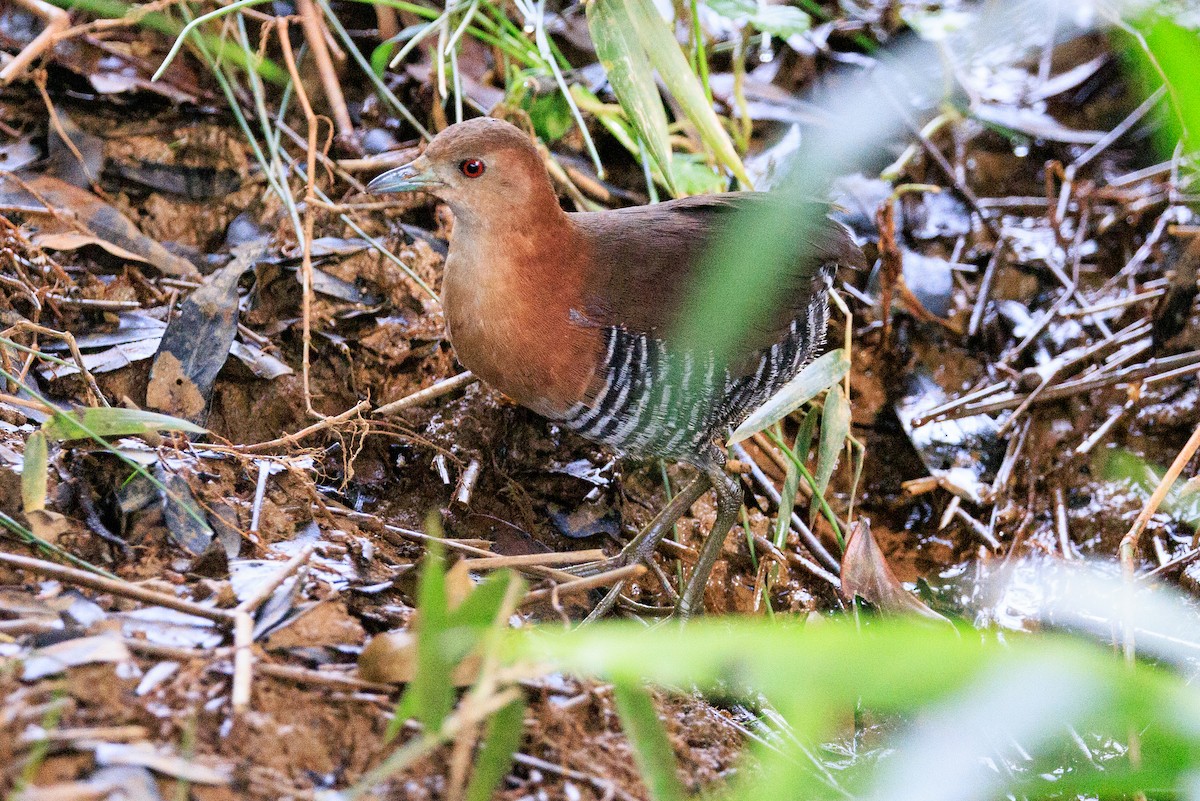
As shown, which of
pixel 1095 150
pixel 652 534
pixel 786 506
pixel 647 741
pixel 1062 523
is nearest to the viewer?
pixel 647 741

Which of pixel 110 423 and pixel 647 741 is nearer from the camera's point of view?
pixel 647 741

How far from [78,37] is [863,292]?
3250mm

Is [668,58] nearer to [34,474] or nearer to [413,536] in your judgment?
[413,536]

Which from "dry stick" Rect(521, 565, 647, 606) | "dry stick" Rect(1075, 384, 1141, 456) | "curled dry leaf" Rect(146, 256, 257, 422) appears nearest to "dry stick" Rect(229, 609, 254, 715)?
"dry stick" Rect(521, 565, 647, 606)

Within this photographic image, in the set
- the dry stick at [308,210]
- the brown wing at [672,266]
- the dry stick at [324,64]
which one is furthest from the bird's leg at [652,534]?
the dry stick at [324,64]

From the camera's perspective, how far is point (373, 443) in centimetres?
345

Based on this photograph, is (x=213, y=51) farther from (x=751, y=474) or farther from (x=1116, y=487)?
(x=1116, y=487)

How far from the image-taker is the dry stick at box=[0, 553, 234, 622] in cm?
223

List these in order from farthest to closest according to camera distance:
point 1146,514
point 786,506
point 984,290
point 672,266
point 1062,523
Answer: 1. point 984,290
2. point 1062,523
3. point 786,506
4. point 672,266
5. point 1146,514

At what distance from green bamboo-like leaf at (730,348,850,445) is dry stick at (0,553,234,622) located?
1.53 meters

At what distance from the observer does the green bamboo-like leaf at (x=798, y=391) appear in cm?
314

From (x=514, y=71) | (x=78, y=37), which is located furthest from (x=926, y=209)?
(x=78, y=37)

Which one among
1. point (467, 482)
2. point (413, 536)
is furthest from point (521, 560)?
point (467, 482)

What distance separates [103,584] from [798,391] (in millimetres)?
1967
